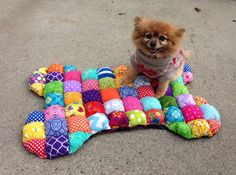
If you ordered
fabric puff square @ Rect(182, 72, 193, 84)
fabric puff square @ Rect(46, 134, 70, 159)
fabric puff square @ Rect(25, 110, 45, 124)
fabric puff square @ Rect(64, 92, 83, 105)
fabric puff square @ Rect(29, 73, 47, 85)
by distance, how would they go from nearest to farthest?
fabric puff square @ Rect(46, 134, 70, 159)
fabric puff square @ Rect(25, 110, 45, 124)
fabric puff square @ Rect(64, 92, 83, 105)
fabric puff square @ Rect(29, 73, 47, 85)
fabric puff square @ Rect(182, 72, 193, 84)

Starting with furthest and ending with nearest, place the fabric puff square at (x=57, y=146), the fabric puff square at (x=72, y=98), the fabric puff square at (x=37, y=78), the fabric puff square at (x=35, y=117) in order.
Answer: the fabric puff square at (x=37, y=78) < the fabric puff square at (x=72, y=98) < the fabric puff square at (x=35, y=117) < the fabric puff square at (x=57, y=146)

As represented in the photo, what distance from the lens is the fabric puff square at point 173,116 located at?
1.31m

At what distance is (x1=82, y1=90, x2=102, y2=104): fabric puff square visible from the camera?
137 cm

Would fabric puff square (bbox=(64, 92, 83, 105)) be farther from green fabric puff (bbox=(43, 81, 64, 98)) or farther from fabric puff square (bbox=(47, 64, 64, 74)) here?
fabric puff square (bbox=(47, 64, 64, 74))

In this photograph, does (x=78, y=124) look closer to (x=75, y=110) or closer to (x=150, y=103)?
(x=75, y=110)

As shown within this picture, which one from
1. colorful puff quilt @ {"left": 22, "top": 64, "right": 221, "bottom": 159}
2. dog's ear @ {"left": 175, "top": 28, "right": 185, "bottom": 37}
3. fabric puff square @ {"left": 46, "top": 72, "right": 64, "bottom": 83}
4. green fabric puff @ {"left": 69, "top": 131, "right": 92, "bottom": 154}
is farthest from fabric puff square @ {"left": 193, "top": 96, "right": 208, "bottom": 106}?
fabric puff square @ {"left": 46, "top": 72, "right": 64, "bottom": 83}

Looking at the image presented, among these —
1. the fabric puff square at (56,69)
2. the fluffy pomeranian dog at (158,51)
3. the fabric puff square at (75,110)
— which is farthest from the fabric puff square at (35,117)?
the fluffy pomeranian dog at (158,51)

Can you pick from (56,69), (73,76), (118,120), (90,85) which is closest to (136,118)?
(118,120)

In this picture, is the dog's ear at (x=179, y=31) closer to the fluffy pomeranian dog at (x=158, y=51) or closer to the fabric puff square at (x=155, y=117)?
the fluffy pomeranian dog at (x=158, y=51)

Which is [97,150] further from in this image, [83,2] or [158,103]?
[83,2]

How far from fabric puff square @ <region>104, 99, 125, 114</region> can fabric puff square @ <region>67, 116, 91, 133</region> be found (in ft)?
0.37

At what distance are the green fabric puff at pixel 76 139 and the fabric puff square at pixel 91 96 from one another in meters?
0.20

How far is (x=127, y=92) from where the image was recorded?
4.63ft

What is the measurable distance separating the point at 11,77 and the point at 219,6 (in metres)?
1.74
